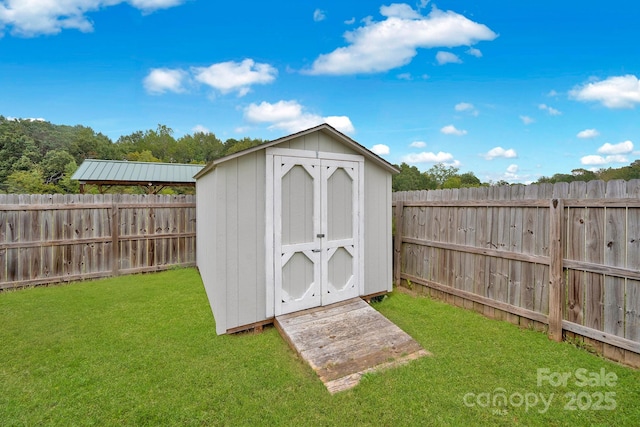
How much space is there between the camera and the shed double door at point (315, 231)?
404cm

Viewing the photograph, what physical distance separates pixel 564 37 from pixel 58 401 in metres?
11.7

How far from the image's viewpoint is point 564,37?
23.6ft

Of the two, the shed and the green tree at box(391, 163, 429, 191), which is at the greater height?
the green tree at box(391, 163, 429, 191)

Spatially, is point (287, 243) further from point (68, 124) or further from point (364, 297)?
point (68, 124)

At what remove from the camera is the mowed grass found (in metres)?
2.30

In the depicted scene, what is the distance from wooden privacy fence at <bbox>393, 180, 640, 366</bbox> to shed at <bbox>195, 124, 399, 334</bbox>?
1206 mm

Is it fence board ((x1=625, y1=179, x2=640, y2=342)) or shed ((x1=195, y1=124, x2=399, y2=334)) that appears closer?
fence board ((x1=625, y1=179, x2=640, y2=342))

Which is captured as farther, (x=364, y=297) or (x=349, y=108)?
(x=349, y=108)

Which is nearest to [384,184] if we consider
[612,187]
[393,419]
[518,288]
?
[518,288]

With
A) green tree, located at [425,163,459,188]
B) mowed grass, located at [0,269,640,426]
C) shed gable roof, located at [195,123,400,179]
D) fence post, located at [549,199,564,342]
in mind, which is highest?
green tree, located at [425,163,459,188]

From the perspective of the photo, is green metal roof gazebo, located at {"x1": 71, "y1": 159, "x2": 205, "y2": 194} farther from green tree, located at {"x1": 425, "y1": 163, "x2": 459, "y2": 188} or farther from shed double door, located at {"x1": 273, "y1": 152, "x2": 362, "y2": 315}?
green tree, located at {"x1": 425, "y1": 163, "x2": 459, "y2": 188}

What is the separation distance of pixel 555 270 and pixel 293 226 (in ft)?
11.3

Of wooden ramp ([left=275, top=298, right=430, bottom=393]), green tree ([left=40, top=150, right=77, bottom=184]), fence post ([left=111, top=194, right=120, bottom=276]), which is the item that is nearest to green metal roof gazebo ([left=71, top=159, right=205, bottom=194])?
fence post ([left=111, top=194, right=120, bottom=276])

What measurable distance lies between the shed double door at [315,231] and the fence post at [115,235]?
192 inches
